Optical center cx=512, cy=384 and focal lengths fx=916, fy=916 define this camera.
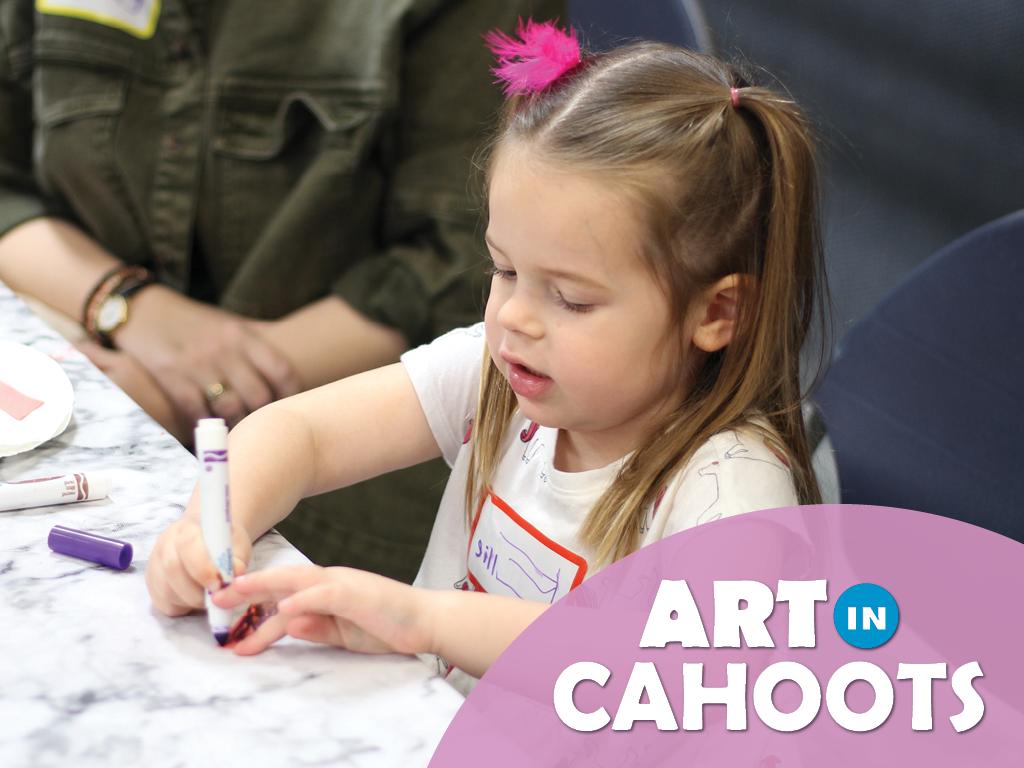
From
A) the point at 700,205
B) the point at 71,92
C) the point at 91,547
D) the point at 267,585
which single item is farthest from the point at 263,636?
the point at 71,92

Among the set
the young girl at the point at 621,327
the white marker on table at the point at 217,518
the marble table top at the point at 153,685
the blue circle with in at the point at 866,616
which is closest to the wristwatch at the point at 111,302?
the young girl at the point at 621,327

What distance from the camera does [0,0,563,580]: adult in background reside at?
1.12 metres

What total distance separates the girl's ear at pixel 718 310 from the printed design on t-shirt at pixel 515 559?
0.19 meters

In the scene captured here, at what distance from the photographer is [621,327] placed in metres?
0.64

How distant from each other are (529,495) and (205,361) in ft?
1.78

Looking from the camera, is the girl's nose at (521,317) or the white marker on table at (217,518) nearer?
the white marker on table at (217,518)

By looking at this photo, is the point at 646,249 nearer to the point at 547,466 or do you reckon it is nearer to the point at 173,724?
the point at 547,466

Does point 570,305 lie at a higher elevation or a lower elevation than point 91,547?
higher

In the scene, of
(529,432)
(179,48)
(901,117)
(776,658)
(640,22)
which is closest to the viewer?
(776,658)

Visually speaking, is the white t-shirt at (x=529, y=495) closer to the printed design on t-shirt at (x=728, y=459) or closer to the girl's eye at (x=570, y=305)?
the printed design on t-shirt at (x=728, y=459)

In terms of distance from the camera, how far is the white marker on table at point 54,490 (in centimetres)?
57

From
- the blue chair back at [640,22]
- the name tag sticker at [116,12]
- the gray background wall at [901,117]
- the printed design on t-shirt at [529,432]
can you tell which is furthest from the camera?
the gray background wall at [901,117]

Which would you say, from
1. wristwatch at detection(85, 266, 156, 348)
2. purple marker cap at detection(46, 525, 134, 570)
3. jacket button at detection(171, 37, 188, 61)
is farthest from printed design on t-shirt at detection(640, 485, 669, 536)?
jacket button at detection(171, 37, 188, 61)

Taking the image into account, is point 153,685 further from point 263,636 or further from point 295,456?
point 295,456
